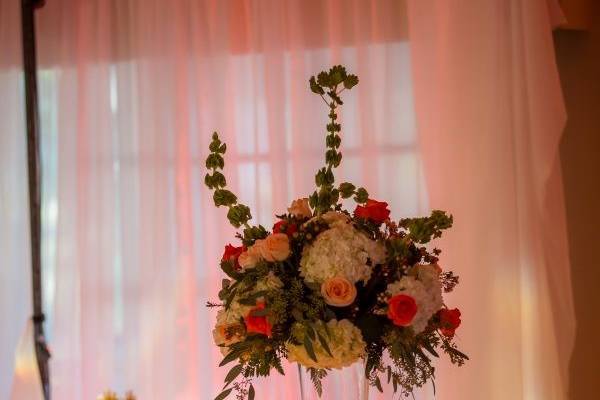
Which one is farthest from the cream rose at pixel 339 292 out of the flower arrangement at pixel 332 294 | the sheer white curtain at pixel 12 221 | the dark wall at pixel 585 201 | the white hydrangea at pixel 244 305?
the sheer white curtain at pixel 12 221

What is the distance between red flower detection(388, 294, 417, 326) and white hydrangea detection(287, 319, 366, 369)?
8cm

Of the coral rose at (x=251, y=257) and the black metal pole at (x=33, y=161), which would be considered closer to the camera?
the coral rose at (x=251, y=257)

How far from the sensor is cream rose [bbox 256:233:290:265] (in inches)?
51.5

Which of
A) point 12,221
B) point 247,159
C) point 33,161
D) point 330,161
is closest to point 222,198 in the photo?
point 330,161

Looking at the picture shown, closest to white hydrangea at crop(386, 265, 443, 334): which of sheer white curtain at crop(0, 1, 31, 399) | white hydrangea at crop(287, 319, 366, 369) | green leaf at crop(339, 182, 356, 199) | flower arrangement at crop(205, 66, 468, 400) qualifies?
flower arrangement at crop(205, 66, 468, 400)

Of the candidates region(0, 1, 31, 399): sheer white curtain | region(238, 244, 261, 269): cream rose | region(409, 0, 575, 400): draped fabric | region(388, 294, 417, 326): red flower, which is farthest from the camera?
region(0, 1, 31, 399): sheer white curtain

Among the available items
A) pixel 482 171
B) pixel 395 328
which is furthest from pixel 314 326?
pixel 482 171

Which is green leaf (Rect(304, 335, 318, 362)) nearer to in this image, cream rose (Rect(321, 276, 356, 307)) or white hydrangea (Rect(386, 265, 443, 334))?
cream rose (Rect(321, 276, 356, 307))

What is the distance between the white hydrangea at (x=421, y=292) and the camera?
50.7 inches

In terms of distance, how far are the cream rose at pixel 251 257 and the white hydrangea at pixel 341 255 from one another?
3.6 inches

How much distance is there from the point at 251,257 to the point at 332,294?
202 millimetres

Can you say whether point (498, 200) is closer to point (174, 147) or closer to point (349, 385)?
point (349, 385)

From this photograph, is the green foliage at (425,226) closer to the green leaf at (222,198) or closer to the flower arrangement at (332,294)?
the flower arrangement at (332,294)

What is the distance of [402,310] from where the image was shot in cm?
124
